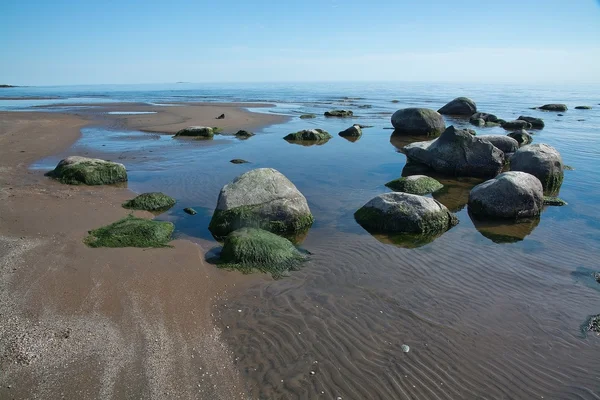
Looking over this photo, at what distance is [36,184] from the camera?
13.1 metres

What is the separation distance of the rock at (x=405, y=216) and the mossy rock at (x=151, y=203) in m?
5.62

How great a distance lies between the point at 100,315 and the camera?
6223 mm

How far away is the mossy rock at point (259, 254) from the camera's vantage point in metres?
8.12

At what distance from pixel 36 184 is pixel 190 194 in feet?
16.9

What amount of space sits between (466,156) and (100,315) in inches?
553

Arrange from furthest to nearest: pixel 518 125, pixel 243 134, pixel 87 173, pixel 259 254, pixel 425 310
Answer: pixel 518 125 → pixel 243 134 → pixel 87 173 → pixel 259 254 → pixel 425 310

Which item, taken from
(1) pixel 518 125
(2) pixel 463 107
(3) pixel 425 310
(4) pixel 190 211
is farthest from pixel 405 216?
(2) pixel 463 107

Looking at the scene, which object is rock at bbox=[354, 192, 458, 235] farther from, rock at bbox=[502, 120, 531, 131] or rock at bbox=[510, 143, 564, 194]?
rock at bbox=[502, 120, 531, 131]

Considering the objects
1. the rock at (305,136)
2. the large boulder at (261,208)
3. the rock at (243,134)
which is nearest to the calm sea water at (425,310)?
the large boulder at (261,208)

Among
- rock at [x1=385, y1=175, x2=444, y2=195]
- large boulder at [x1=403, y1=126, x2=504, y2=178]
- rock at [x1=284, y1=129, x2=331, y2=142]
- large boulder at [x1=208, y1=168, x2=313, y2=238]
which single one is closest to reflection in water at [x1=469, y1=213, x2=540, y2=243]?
rock at [x1=385, y1=175, x2=444, y2=195]

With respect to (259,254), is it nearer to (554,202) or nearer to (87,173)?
(87,173)

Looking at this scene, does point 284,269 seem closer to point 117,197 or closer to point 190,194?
point 190,194

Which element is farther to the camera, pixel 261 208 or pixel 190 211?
pixel 190 211

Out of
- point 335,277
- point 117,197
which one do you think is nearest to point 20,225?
point 117,197
